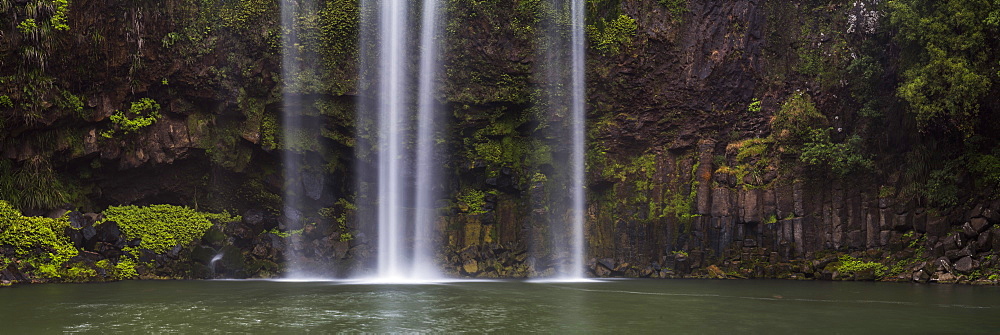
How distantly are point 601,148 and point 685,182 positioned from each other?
3.46 meters

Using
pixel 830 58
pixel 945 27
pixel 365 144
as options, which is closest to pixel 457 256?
pixel 365 144

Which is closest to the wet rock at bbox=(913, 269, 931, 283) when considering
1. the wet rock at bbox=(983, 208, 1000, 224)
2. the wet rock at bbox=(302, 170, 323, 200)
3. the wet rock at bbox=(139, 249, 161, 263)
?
the wet rock at bbox=(983, 208, 1000, 224)

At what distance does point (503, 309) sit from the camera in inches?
522

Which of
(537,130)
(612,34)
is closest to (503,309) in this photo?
(537,130)

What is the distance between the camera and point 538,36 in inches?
1107

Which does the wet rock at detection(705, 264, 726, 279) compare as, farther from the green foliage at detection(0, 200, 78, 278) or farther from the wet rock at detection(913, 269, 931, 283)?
the green foliage at detection(0, 200, 78, 278)

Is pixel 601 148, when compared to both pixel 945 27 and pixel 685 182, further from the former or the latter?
pixel 945 27

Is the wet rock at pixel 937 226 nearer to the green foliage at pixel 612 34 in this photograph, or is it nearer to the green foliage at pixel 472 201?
the green foliage at pixel 612 34

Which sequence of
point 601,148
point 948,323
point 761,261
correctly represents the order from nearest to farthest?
point 948,323
point 761,261
point 601,148

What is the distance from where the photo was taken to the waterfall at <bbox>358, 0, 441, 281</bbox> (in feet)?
89.0

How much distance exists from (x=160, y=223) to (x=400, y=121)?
906cm

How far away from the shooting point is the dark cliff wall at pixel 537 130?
77.9 feet

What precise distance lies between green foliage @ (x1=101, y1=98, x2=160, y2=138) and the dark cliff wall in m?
0.09

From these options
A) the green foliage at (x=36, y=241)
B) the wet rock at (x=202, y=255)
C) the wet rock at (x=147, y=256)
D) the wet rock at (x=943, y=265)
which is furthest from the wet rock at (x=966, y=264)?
the green foliage at (x=36, y=241)
